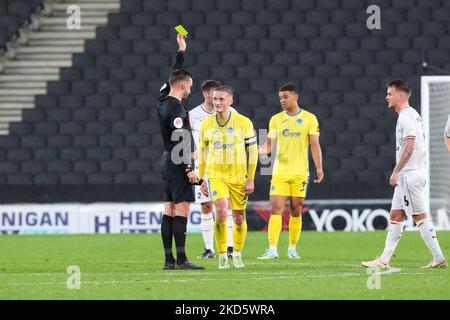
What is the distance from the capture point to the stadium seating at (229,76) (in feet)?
71.1

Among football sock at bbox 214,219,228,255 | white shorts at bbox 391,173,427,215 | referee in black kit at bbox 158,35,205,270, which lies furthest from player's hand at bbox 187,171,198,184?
white shorts at bbox 391,173,427,215

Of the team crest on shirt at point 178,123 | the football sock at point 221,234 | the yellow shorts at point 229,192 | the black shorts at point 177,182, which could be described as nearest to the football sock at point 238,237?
the yellow shorts at point 229,192

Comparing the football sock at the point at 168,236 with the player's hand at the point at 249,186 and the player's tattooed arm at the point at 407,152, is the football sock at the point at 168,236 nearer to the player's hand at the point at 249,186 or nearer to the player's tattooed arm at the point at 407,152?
the player's hand at the point at 249,186

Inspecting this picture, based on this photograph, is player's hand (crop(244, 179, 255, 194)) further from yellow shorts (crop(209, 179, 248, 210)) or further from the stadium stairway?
the stadium stairway

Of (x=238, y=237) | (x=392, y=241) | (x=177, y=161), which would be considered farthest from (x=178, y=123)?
(x=392, y=241)

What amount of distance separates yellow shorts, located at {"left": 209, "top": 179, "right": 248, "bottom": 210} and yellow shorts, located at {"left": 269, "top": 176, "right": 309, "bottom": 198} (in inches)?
69.6

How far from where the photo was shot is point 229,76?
72.6 feet

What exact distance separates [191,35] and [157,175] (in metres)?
2.95

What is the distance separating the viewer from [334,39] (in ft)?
73.3

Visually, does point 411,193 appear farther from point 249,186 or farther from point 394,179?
point 249,186

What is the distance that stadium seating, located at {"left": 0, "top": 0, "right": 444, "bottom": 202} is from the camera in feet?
71.1

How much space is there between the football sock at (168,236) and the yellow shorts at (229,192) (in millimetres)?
502
